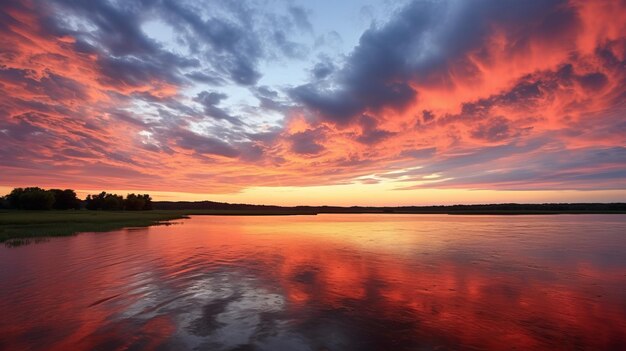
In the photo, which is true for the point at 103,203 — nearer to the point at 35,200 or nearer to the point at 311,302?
the point at 35,200

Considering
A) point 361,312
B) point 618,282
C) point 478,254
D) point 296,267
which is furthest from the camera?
point 478,254

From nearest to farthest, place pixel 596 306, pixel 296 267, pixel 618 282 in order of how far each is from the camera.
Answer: pixel 596 306 < pixel 618 282 < pixel 296 267

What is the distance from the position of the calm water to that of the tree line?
A: 324 ft

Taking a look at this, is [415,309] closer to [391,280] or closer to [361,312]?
[361,312]

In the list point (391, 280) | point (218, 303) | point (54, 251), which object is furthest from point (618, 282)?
point (54, 251)

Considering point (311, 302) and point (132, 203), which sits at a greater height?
point (132, 203)

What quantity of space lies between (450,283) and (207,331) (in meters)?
12.6

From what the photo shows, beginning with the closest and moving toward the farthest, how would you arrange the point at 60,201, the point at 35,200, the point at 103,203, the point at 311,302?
the point at 311,302 → the point at 35,200 → the point at 60,201 → the point at 103,203

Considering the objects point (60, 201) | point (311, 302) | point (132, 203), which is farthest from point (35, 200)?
point (311, 302)

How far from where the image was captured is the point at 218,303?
1380 centimetres

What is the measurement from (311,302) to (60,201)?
14077 centimetres

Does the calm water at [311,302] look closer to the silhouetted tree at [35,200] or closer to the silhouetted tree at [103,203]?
the silhouetted tree at [35,200]

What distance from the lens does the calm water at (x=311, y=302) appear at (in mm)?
9922

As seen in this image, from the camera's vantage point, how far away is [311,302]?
550 inches
